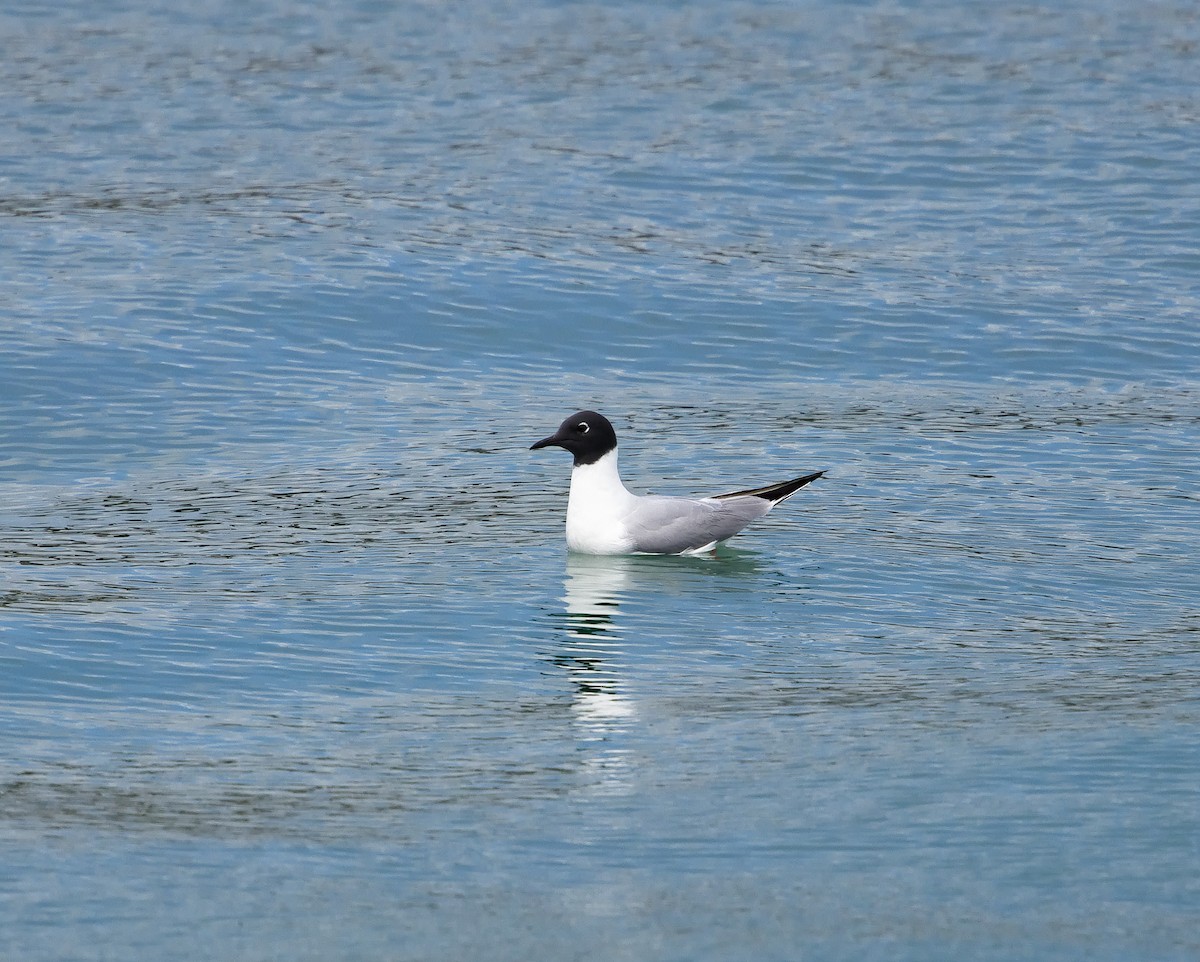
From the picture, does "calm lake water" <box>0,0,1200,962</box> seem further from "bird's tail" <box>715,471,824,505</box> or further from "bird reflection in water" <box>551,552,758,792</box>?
"bird's tail" <box>715,471,824,505</box>

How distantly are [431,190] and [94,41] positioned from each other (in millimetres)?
9694

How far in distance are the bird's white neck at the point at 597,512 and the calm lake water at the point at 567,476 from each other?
0.24 metres

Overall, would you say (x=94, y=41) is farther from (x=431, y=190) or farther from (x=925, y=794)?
(x=925, y=794)

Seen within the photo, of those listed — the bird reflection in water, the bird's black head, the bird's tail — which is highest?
the bird's black head

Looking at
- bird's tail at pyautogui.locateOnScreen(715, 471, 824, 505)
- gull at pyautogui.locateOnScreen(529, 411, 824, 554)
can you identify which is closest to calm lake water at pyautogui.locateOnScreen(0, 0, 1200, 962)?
gull at pyautogui.locateOnScreen(529, 411, 824, 554)

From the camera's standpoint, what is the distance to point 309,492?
16391 mm

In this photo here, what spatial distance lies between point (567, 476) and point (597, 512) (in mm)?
2816

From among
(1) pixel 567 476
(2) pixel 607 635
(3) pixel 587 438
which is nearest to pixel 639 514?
(3) pixel 587 438

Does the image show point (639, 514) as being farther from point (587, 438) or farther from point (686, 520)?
point (587, 438)

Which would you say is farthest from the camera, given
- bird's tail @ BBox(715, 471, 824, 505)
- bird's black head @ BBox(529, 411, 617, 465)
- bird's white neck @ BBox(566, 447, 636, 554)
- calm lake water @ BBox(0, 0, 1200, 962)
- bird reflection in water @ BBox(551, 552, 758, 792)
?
bird's black head @ BBox(529, 411, 617, 465)

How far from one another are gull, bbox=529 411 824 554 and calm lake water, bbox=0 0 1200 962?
24 cm

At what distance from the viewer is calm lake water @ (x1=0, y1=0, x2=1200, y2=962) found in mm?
9289

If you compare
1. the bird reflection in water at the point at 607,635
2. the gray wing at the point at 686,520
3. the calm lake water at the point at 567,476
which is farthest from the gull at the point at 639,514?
the calm lake water at the point at 567,476

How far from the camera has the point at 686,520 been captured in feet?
49.4
